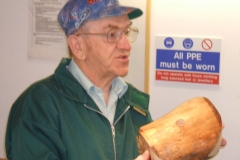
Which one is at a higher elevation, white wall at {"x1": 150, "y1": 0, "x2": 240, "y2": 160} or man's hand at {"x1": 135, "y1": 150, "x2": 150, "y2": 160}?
white wall at {"x1": 150, "y1": 0, "x2": 240, "y2": 160}

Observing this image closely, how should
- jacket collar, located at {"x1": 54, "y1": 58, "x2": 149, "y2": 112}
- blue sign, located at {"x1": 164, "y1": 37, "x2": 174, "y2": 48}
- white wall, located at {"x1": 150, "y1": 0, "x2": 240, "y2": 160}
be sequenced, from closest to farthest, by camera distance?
1. jacket collar, located at {"x1": 54, "y1": 58, "x2": 149, "y2": 112}
2. white wall, located at {"x1": 150, "y1": 0, "x2": 240, "y2": 160}
3. blue sign, located at {"x1": 164, "y1": 37, "x2": 174, "y2": 48}

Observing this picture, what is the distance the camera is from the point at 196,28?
1926 mm

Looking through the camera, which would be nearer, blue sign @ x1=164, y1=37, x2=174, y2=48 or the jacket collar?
the jacket collar

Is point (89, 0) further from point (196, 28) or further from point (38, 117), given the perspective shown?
point (196, 28)

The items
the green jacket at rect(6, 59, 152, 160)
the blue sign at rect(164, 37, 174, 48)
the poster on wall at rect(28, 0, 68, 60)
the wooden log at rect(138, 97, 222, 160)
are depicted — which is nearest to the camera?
the wooden log at rect(138, 97, 222, 160)

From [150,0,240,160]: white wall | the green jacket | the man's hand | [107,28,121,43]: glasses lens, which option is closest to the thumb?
the man's hand

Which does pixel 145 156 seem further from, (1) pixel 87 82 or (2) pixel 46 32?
(2) pixel 46 32

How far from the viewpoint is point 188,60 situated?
6.45 feet

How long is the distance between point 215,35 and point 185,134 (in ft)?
2.84

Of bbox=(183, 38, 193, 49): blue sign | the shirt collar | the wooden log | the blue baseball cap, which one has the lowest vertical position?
the wooden log

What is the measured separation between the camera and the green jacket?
123 cm

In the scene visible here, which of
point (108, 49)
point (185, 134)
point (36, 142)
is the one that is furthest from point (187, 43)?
point (36, 142)

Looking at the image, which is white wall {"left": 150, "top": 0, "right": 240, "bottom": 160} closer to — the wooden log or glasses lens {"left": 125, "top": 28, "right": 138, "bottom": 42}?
glasses lens {"left": 125, "top": 28, "right": 138, "bottom": 42}

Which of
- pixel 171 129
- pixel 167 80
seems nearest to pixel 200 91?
pixel 167 80
